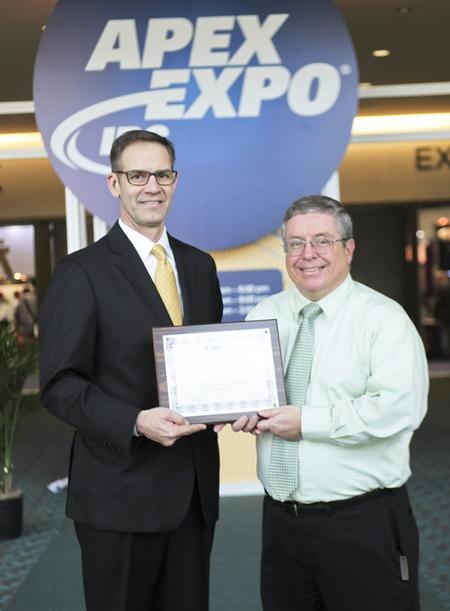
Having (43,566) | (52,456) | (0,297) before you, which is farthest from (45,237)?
(43,566)

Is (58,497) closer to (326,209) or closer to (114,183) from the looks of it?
(114,183)

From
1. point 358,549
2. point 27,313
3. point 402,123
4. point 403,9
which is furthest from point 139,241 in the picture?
point 27,313

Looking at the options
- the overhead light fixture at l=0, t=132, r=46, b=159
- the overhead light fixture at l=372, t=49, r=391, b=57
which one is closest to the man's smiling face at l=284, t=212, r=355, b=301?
the overhead light fixture at l=372, t=49, r=391, b=57

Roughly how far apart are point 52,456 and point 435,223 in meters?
7.90

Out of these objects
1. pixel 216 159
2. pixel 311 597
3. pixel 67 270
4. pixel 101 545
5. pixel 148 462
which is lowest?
pixel 311 597

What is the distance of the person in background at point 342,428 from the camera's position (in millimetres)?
2189

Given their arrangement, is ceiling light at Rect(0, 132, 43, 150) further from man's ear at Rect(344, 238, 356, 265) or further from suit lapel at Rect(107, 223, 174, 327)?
man's ear at Rect(344, 238, 356, 265)

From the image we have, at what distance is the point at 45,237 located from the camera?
12758 millimetres

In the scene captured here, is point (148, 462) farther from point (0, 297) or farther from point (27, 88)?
point (0, 297)

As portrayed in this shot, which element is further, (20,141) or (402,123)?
(20,141)

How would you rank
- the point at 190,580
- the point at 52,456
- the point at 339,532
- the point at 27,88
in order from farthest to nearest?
the point at 27,88, the point at 52,456, the point at 190,580, the point at 339,532

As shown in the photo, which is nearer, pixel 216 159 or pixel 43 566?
pixel 43 566

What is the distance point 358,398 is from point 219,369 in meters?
0.37

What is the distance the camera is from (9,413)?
5082 mm
